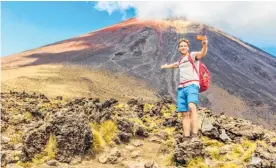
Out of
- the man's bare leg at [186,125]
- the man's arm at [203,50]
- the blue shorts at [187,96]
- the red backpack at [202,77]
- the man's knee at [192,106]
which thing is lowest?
the man's bare leg at [186,125]

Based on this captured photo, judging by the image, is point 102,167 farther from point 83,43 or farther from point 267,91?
point 83,43

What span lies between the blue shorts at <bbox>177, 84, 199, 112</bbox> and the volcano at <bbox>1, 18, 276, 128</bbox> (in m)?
29.5

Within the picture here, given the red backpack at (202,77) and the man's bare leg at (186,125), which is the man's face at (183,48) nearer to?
the red backpack at (202,77)

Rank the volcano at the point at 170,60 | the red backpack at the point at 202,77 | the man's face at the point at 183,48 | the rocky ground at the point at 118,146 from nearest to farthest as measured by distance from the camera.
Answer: the rocky ground at the point at 118,146 < the red backpack at the point at 202,77 < the man's face at the point at 183,48 < the volcano at the point at 170,60

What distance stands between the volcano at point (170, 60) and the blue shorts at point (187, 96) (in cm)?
2952

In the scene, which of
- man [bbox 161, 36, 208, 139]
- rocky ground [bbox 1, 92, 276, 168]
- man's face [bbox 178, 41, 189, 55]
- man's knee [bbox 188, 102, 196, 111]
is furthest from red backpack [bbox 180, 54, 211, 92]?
rocky ground [bbox 1, 92, 276, 168]

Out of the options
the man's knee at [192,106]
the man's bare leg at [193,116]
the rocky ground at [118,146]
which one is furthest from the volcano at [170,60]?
the man's knee at [192,106]

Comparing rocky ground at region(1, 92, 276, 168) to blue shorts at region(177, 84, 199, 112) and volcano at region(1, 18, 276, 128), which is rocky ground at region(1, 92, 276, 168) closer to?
blue shorts at region(177, 84, 199, 112)

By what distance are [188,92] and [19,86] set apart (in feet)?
74.9

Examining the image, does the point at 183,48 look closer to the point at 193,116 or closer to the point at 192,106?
the point at 192,106

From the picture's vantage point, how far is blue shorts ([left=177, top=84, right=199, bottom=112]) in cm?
739

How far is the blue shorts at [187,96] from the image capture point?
739 centimetres

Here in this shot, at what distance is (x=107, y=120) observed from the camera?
898cm

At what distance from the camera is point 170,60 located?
52.0 metres
